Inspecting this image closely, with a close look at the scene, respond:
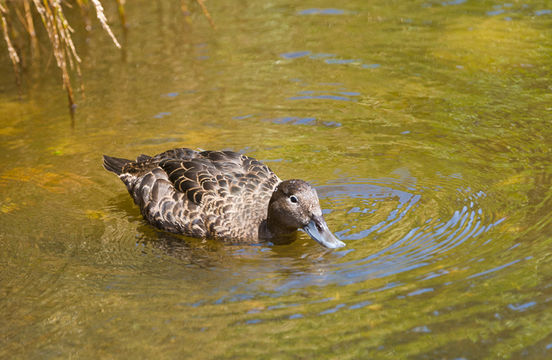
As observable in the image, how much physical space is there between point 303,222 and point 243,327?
62.0 inches

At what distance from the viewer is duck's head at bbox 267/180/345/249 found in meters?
6.48

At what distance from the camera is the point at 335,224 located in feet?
22.8

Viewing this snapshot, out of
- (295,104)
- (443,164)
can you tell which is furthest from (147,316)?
(295,104)

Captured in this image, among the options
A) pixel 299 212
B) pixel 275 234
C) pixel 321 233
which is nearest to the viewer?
pixel 321 233

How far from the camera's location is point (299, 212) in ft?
21.8

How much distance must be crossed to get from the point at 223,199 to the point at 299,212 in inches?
34.9

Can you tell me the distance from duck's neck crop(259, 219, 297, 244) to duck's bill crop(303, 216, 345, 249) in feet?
1.08

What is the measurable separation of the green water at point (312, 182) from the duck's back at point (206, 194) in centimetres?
19

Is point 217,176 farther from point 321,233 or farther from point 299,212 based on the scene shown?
point 321,233

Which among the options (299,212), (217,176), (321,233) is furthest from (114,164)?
(321,233)

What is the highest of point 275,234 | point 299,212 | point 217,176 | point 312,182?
point 217,176

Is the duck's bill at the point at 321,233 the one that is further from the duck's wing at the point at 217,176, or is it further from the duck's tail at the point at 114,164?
the duck's tail at the point at 114,164

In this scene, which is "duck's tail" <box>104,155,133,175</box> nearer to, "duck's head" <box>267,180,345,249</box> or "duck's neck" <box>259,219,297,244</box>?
"duck's neck" <box>259,219,297,244</box>

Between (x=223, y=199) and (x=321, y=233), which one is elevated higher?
(x=223, y=199)
